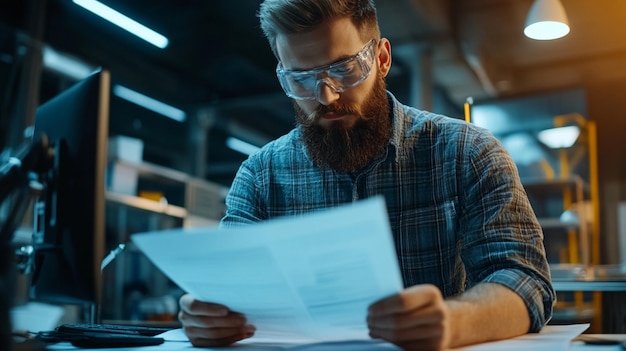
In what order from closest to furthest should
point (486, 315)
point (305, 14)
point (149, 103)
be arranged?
point (486, 315) < point (305, 14) < point (149, 103)

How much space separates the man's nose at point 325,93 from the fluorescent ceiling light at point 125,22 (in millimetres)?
4724

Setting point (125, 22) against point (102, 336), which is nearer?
point (102, 336)

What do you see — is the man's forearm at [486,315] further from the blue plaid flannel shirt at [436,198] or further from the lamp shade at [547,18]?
the lamp shade at [547,18]

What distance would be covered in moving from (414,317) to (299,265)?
17 cm

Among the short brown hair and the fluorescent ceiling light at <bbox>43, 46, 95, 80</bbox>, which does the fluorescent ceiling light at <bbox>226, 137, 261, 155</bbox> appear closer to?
the fluorescent ceiling light at <bbox>43, 46, 95, 80</bbox>

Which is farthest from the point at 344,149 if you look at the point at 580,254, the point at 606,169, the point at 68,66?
the point at 606,169

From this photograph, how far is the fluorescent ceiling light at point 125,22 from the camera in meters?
5.61

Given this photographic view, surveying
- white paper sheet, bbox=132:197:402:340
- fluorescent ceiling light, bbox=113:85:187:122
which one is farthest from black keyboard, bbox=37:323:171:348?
fluorescent ceiling light, bbox=113:85:187:122

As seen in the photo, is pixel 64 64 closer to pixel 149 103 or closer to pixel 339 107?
pixel 149 103

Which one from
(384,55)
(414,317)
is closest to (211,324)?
(414,317)

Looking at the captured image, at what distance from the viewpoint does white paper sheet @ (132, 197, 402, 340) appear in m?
0.74

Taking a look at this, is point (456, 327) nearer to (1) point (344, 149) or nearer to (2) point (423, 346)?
(2) point (423, 346)

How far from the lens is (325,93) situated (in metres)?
1.38

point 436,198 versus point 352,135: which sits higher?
point 352,135
